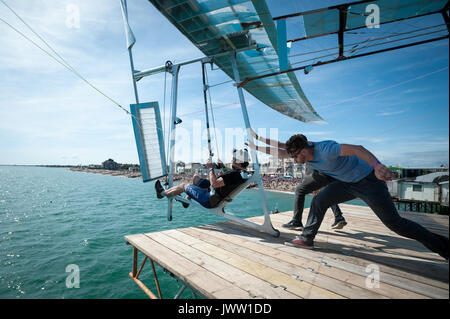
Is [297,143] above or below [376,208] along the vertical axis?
above

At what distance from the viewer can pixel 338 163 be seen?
2502 millimetres

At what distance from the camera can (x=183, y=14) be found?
3.42 m

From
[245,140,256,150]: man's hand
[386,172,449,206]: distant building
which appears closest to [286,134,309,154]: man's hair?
[245,140,256,150]: man's hand

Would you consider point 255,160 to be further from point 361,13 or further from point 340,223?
point 361,13

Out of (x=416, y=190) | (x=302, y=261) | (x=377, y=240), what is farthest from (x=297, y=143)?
(x=416, y=190)

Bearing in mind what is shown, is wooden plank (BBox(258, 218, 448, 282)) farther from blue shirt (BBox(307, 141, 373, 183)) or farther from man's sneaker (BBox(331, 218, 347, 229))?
blue shirt (BBox(307, 141, 373, 183))

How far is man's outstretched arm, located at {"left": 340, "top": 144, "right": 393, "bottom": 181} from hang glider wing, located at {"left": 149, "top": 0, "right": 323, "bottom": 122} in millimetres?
2349

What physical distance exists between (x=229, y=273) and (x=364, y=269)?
1.52 metres

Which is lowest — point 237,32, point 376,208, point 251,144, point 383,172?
point 376,208

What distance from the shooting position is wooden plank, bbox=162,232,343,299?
182cm

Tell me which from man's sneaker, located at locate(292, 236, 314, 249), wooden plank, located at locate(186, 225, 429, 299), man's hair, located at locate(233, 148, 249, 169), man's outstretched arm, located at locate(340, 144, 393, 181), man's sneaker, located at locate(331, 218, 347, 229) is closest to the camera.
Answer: wooden plank, located at locate(186, 225, 429, 299)

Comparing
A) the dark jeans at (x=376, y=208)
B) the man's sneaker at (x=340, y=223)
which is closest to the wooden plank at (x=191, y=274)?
the dark jeans at (x=376, y=208)

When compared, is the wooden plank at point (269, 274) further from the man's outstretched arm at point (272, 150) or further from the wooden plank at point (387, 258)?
the man's outstretched arm at point (272, 150)
